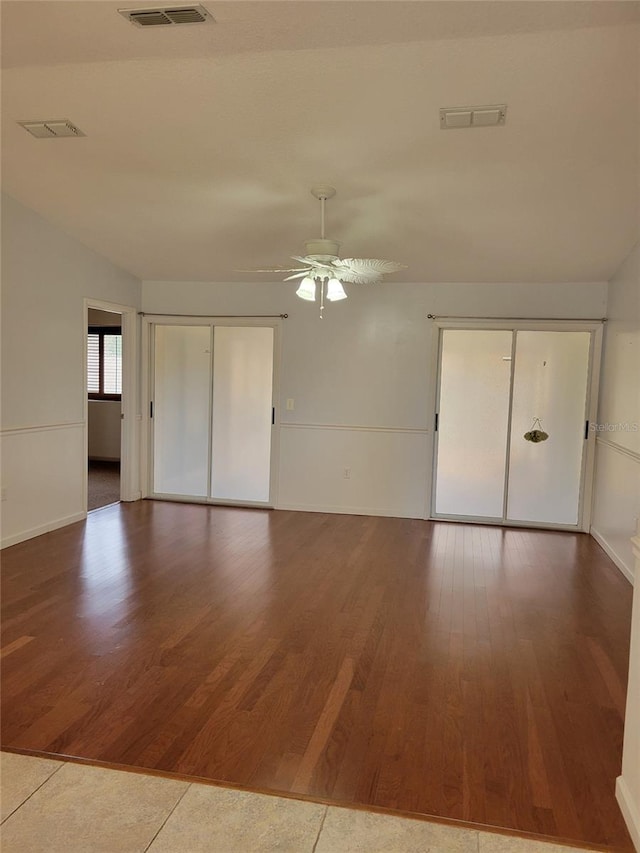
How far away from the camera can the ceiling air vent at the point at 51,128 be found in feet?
11.7

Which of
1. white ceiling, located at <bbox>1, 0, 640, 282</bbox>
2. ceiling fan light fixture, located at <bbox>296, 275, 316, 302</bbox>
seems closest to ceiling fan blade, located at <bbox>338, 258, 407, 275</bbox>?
ceiling fan light fixture, located at <bbox>296, 275, 316, 302</bbox>

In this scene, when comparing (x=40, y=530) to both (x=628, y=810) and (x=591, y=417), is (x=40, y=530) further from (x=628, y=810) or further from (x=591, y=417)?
(x=591, y=417)

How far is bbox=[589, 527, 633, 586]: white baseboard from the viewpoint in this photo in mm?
4470

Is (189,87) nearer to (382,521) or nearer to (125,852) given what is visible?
(125,852)

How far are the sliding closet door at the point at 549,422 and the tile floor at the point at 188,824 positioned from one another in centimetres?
445

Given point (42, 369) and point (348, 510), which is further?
point (348, 510)

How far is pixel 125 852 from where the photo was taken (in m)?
1.79

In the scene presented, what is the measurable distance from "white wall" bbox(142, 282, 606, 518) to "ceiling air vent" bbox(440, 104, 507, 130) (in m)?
2.83

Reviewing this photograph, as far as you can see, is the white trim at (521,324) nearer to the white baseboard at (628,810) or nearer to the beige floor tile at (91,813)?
the white baseboard at (628,810)

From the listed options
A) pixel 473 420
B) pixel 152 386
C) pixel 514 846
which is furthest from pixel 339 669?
pixel 152 386

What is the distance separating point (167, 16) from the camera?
2.58 metres

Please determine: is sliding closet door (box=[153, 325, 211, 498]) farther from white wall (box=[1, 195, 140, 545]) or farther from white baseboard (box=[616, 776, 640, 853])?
white baseboard (box=[616, 776, 640, 853])

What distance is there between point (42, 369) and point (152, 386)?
173 cm

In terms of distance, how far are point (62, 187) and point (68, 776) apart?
397 centimetres
